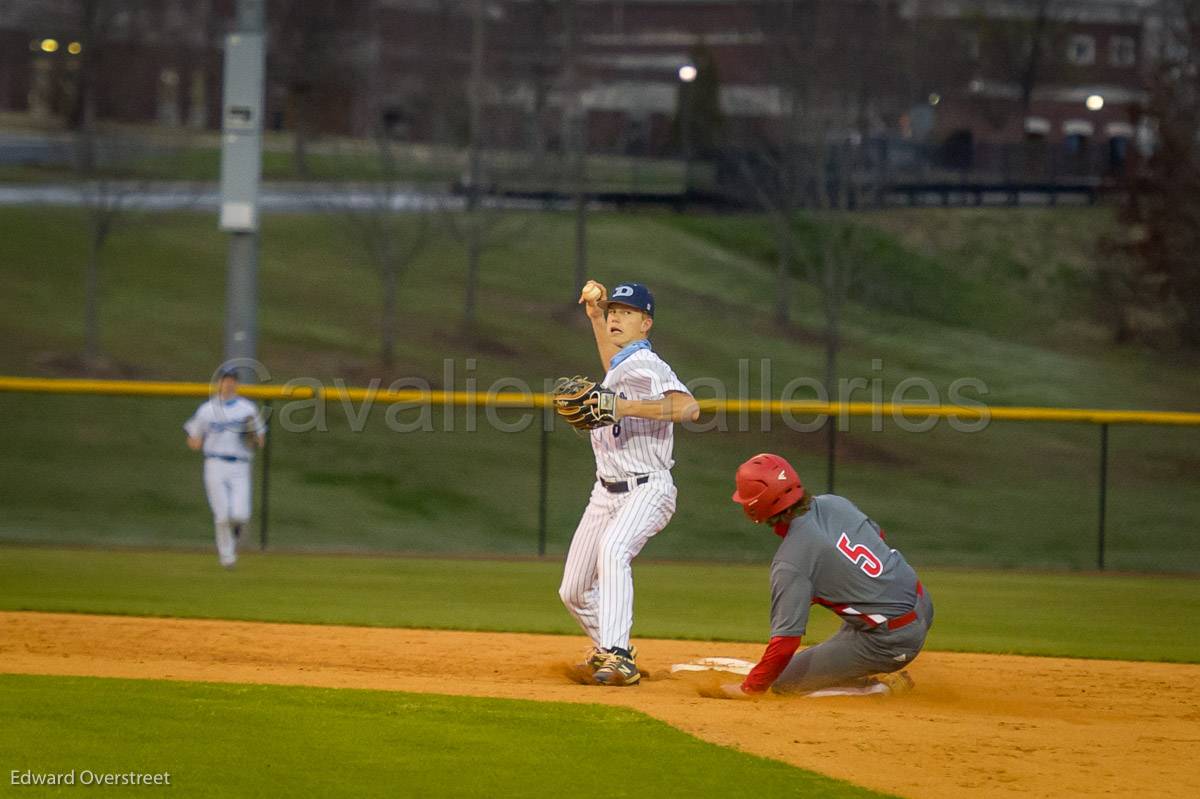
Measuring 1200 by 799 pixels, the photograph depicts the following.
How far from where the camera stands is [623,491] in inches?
286

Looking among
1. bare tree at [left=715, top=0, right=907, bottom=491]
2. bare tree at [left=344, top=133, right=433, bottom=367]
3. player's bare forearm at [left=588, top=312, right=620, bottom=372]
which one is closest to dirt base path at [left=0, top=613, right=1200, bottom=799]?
player's bare forearm at [left=588, top=312, right=620, bottom=372]

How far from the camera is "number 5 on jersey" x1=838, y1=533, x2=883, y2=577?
6766mm

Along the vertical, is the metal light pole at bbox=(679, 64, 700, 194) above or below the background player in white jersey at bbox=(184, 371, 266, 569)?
above

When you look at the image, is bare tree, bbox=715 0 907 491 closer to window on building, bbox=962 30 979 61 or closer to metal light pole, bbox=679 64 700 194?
metal light pole, bbox=679 64 700 194

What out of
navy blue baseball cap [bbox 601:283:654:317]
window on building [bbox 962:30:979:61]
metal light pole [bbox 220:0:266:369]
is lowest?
navy blue baseball cap [bbox 601:283:654:317]

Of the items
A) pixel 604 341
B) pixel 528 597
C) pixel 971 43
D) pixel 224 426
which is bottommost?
pixel 528 597

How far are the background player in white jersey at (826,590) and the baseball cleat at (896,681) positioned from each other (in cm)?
25

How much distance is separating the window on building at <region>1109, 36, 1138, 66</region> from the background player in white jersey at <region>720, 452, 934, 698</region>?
54.5 meters

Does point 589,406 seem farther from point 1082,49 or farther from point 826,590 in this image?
point 1082,49

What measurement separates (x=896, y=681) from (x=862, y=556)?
101 centimetres

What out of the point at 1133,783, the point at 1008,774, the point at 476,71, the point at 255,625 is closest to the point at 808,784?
the point at 1008,774

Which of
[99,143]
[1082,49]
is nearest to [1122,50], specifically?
[1082,49]

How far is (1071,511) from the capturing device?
20781mm

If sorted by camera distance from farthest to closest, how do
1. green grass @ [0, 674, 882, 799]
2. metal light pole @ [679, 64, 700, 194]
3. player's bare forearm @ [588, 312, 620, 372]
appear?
metal light pole @ [679, 64, 700, 194] → player's bare forearm @ [588, 312, 620, 372] → green grass @ [0, 674, 882, 799]
